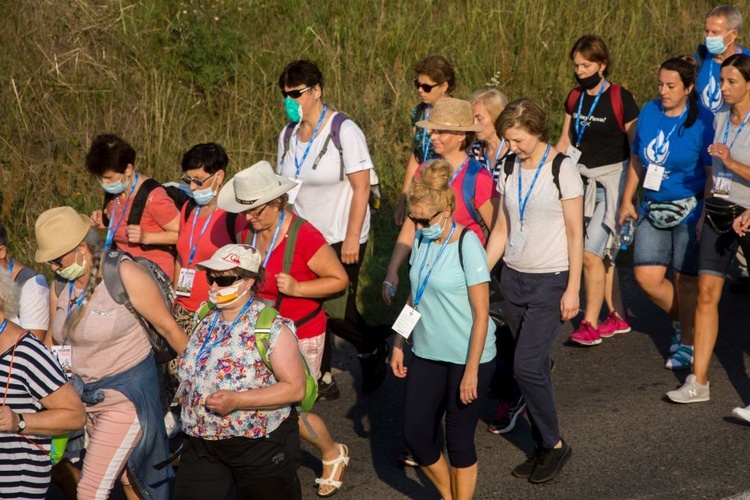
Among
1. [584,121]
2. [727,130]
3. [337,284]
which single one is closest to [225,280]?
[337,284]

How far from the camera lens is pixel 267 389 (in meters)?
4.69

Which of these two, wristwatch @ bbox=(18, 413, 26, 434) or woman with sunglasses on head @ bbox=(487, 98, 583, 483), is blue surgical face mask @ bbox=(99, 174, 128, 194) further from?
wristwatch @ bbox=(18, 413, 26, 434)

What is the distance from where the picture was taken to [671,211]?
730 cm

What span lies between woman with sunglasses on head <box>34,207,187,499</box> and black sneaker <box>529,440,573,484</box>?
6.79ft

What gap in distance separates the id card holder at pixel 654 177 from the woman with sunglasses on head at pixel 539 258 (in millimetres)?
1460

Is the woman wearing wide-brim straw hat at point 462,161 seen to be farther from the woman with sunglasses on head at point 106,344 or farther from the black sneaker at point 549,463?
the woman with sunglasses on head at point 106,344

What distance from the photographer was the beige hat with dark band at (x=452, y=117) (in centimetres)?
646

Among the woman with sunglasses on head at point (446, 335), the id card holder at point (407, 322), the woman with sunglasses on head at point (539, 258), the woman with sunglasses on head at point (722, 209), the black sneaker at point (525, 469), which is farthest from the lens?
the woman with sunglasses on head at point (722, 209)

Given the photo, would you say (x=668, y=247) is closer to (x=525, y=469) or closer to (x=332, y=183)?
(x=525, y=469)

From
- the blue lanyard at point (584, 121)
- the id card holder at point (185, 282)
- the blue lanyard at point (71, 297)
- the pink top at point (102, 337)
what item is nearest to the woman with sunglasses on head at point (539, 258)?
the id card holder at point (185, 282)

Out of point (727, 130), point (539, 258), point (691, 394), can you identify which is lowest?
point (691, 394)

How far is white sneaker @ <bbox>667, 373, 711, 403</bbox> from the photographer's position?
695 cm

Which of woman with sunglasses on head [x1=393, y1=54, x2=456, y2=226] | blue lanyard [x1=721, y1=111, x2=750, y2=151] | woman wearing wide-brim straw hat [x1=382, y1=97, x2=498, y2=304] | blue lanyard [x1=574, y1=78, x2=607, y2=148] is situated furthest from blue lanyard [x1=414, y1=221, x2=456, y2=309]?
blue lanyard [x1=574, y1=78, x2=607, y2=148]

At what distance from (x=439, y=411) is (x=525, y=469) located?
2.95 ft
